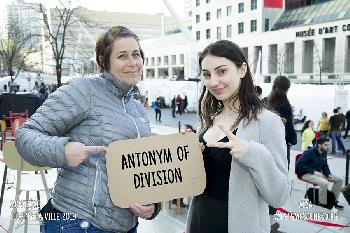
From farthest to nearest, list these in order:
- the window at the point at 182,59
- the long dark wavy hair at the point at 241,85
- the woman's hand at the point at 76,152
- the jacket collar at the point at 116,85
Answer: the window at the point at 182,59 < the long dark wavy hair at the point at 241,85 < the jacket collar at the point at 116,85 < the woman's hand at the point at 76,152

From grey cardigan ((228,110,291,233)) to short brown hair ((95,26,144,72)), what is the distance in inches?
30.2

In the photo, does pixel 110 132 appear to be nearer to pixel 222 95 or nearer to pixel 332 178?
pixel 222 95

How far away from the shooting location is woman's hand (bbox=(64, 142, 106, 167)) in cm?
148

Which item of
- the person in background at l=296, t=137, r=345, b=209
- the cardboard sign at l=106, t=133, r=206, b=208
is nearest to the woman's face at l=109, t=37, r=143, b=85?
the cardboard sign at l=106, t=133, r=206, b=208

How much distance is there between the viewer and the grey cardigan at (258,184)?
5.53ft

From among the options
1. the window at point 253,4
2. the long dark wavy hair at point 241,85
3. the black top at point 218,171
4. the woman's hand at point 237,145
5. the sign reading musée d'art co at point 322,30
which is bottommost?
the black top at point 218,171

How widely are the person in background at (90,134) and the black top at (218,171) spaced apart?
35cm

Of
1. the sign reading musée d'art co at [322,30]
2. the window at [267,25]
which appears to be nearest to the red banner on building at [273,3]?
the sign reading musée d'art co at [322,30]

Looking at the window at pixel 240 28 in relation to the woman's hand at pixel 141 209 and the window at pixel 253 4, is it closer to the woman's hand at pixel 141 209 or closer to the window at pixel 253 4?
the window at pixel 253 4

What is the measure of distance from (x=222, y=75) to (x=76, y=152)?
2.85 feet

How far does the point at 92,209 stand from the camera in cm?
160

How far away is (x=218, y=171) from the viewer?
187 cm

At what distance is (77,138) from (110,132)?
0.15 meters

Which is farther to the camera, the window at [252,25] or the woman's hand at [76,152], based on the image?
the window at [252,25]
